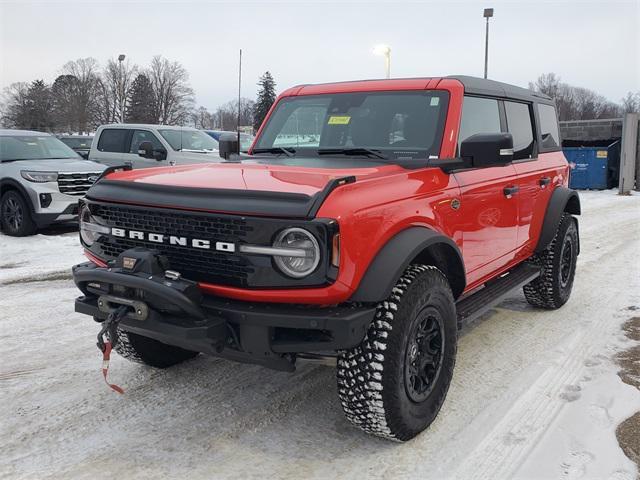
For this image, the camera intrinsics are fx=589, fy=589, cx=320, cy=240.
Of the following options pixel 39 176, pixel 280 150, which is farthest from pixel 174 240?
pixel 39 176

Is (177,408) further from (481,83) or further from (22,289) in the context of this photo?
(22,289)

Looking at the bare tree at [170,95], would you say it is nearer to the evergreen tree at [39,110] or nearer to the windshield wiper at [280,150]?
the evergreen tree at [39,110]

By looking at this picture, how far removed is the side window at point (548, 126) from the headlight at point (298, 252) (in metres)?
3.56

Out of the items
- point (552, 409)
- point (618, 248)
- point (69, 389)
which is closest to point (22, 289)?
→ point (69, 389)

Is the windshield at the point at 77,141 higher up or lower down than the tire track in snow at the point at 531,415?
higher up

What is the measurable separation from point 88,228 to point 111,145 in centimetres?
956

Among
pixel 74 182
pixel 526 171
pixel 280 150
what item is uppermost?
pixel 280 150

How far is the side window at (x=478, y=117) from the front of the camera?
156 inches

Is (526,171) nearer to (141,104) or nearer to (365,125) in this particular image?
(365,125)

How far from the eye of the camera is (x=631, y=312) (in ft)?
18.0

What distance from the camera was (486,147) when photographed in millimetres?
3422

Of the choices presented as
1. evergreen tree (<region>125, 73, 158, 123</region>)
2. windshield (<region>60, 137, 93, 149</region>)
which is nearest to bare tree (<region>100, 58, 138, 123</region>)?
evergreen tree (<region>125, 73, 158, 123</region>)

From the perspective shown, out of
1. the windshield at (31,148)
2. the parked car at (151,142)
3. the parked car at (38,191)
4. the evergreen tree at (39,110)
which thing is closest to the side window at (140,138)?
the parked car at (151,142)

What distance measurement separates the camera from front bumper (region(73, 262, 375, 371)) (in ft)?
8.70
